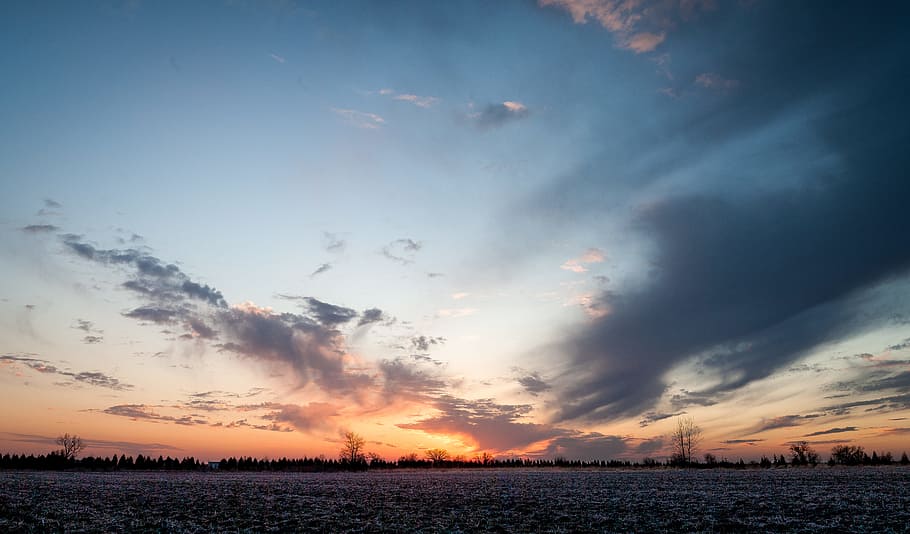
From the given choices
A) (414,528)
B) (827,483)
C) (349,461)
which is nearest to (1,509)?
(414,528)

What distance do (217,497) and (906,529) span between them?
5003cm

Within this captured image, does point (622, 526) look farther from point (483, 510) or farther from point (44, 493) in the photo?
point (44, 493)

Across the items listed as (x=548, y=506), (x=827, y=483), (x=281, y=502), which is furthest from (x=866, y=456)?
(x=281, y=502)

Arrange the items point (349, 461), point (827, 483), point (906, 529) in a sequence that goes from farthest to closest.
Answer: point (349, 461) → point (827, 483) → point (906, 529)

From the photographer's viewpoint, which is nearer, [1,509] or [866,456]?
[1,509]

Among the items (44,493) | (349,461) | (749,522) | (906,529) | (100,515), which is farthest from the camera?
(349,461)

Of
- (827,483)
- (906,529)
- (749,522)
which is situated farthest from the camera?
(827,483)

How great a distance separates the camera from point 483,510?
4153 cm

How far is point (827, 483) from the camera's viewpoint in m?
56.6

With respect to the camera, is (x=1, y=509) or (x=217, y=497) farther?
(x=217, y=497)

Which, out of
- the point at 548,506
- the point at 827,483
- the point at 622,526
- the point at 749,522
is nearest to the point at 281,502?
the point at 548,506

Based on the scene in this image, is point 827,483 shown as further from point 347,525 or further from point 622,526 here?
point 347,525

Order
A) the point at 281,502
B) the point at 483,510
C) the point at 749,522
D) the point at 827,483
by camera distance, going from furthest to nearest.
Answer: the point at 827,483 → the point at 281,502 → the point at 483,510 → the point at 749,522

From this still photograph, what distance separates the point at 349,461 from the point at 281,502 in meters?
136
